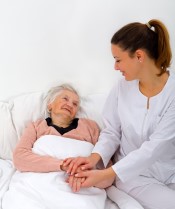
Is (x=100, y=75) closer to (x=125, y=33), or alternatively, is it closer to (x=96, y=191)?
(x=125, y=33)

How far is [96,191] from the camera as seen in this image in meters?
1.58

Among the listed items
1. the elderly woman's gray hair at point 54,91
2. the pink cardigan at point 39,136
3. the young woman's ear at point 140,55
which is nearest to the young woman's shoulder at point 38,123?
the pink cardigan at point 39,136

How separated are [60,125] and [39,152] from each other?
10.2 inches

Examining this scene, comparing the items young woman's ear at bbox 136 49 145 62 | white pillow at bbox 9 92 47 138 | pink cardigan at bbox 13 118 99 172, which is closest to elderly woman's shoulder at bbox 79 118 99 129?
pink cardigan at bbox 13 118 99 172

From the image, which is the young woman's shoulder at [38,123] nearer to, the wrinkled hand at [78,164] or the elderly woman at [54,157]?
the elderly woman at [54,157]

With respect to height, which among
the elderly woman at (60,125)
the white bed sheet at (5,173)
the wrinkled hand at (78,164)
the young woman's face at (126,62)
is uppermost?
the young woman's face at (126,62)

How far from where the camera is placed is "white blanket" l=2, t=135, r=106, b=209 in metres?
1.44

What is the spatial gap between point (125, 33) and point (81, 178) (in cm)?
71

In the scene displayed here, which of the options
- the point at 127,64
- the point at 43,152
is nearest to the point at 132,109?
the point at 127,64

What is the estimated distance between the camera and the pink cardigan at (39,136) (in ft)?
5.29

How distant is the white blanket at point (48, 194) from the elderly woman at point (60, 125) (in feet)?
0.46

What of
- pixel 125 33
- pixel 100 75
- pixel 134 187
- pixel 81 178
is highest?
pixel 125 33

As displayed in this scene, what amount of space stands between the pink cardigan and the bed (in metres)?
0.04

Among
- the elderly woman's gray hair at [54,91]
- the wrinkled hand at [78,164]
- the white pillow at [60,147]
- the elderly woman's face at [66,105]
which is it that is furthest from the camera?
the elderly woman's gray hair at [54,91]
